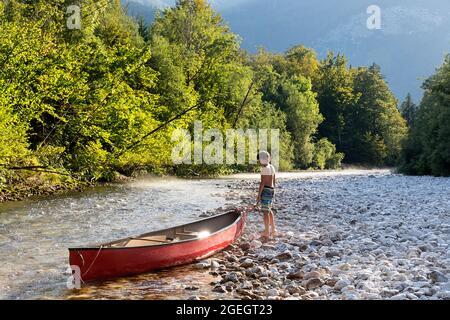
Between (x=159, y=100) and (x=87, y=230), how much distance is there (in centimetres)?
2861

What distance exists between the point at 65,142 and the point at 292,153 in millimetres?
45060

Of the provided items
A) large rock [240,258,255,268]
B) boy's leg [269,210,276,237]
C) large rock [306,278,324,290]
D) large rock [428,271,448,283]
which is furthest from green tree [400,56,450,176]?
large rock [306,278,324,290]

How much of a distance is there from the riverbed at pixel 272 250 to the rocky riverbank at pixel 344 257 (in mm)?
24

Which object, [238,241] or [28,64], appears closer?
[238,241]

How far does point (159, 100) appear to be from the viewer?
4331 centimetres

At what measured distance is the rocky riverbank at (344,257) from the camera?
8852 mm

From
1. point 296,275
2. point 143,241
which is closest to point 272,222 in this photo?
point 143,241

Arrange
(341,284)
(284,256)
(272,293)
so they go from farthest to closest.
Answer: (284,256), (341,284), (272,293)

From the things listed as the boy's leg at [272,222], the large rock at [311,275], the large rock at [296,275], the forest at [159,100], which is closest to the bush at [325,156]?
the forest at [159,100]

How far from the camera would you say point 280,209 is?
2058cm

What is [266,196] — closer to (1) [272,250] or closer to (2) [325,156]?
(1) [272,250]
